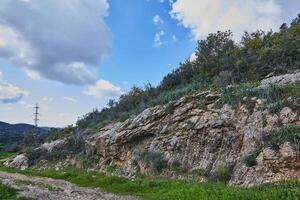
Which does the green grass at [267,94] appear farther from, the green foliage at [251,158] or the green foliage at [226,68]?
the green foliage at [251,158]

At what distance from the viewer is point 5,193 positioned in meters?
20.0

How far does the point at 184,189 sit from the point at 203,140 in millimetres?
7288

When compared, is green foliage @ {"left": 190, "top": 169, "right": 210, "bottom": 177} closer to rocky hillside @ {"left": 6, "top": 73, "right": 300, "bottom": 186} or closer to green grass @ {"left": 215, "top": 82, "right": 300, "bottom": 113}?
rocky hillside @ {"left": 6, "top": 73, "right": 300, "bottom": 186}

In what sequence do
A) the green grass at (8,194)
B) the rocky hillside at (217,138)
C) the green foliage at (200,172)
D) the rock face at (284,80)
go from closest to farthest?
the green grass at (8,194) → the rocky hillside at (217,138) → the green foliage at (200,172) → the rock face at (284,80)

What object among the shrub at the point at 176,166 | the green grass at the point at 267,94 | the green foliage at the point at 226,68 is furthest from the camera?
the green foliage at the point at 226,68

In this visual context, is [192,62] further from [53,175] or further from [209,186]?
[209,186]

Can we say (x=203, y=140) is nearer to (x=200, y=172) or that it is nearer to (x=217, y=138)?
(x=217, y=138)

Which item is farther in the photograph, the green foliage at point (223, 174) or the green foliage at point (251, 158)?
the green foliage at point (223, 174)

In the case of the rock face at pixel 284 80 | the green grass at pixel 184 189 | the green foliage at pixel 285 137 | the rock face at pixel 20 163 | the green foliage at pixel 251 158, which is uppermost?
the rock face at pixel 284 80

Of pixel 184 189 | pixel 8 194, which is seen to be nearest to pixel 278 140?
pixel 184 189

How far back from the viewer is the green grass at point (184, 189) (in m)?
17.8

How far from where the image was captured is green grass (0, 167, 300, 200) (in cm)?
1775

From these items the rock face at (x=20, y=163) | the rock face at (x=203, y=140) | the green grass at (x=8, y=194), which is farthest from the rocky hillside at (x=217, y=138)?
the rock face at (x=20, y=163)

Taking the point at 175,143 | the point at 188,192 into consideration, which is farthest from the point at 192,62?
the point at 188,192
